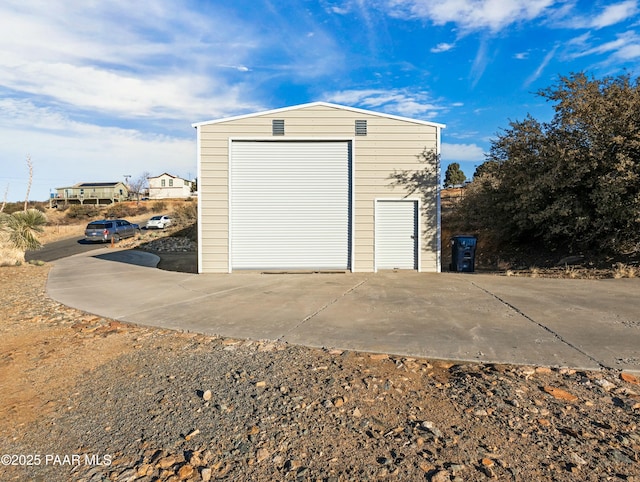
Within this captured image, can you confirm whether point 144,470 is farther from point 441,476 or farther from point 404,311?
point 404,311

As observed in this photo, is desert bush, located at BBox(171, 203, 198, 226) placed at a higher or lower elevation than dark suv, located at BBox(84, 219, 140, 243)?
higher

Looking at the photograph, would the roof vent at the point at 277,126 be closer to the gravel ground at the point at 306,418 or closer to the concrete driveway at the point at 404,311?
the concrete driveway at the point at 404,311

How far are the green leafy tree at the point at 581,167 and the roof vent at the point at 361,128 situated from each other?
16.8ft

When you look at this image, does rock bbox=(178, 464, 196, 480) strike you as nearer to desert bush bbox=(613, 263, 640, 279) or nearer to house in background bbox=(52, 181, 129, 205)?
desert bush bbox=(613, 263, 640, 279)

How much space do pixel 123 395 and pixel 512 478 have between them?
3193 mm

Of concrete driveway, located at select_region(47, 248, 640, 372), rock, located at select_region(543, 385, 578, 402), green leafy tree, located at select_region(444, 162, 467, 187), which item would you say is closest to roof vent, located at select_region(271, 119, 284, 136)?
concrete driveway, located at select_region(47, 248, 640, 372)

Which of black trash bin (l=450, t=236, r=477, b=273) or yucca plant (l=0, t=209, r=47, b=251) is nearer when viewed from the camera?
black trash bin (l=450, t=236, r=477, b=273)

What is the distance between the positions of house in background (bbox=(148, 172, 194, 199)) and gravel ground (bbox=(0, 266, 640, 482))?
276 ft

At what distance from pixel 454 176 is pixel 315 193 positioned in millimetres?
37359

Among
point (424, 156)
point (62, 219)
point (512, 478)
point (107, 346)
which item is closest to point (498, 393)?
point (512, 478)

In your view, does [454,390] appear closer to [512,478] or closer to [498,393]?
[498,393]

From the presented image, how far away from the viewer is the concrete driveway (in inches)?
182

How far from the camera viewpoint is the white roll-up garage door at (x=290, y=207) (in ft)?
38.2

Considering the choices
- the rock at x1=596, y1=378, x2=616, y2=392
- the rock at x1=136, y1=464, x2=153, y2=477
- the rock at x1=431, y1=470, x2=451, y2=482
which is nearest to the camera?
the rock at x1=431, y1=470, x2=451, y2=482
